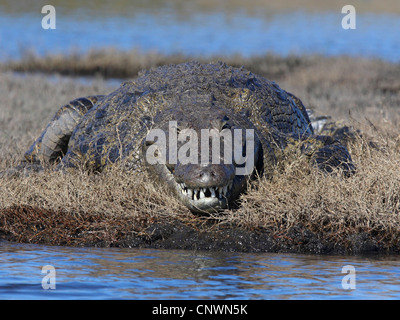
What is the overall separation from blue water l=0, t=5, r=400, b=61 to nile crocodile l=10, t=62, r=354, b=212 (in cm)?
1276

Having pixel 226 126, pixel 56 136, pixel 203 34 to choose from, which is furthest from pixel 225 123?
pixel 203 34

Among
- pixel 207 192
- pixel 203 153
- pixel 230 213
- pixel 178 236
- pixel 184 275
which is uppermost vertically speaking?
pixel 203 153

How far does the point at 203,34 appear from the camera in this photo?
1222 inches

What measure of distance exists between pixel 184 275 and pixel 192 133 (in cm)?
203

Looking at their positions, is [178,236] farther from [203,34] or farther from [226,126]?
[203,34]

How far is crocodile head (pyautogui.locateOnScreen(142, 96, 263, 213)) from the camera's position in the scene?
671cm

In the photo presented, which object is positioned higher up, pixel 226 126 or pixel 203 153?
pixel 226 126

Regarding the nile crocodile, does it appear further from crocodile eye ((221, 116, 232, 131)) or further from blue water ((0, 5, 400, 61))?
blue water ((0, 5, 400, 61))

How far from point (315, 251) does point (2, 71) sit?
13.8 meters

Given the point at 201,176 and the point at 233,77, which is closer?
the point at 201,176

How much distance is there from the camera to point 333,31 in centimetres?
3416
